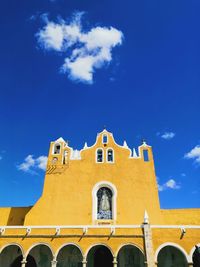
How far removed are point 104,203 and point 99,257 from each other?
406 cm

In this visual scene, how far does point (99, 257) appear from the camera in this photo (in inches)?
748

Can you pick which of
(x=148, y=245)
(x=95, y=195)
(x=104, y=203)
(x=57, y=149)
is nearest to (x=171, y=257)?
(x=148, y=245)

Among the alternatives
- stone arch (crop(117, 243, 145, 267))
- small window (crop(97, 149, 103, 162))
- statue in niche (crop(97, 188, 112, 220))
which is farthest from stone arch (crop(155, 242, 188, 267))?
small window (crop(97, 149, 103, 162))

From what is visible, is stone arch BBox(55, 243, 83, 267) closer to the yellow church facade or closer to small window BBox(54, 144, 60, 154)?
the yellow church facade

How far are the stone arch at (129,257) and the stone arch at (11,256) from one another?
7.71 metres

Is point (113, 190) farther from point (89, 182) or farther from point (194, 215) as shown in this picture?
point (194, 215)

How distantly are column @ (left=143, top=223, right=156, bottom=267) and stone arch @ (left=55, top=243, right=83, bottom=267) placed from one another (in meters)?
5.05

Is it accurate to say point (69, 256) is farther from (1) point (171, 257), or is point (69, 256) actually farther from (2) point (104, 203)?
(1) point (171, 257)

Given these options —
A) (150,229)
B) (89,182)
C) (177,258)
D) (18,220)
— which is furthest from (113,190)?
(18,220)

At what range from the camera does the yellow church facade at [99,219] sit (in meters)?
17.3

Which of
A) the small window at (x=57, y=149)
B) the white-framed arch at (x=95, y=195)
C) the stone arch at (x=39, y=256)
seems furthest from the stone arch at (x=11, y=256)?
the small window at (x=57, y=149)

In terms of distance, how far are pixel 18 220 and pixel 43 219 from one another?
172 inches

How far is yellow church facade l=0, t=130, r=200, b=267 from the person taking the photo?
683 inches

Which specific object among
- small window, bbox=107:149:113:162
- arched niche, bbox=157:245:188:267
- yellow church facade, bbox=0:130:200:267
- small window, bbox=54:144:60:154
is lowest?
arched niche, bbox=157:245:188:267
